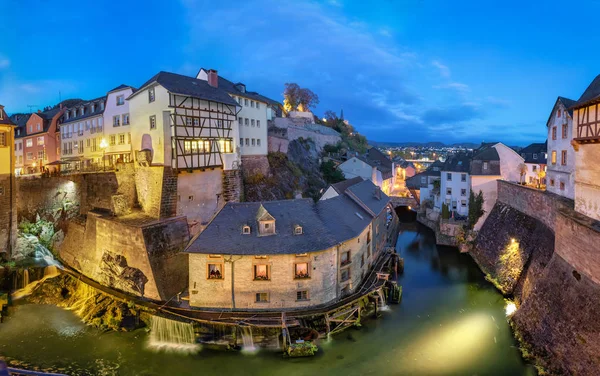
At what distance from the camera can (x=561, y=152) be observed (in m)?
29.9

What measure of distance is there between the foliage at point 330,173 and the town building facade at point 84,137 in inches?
1214

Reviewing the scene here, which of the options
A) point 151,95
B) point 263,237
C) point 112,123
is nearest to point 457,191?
point 263,237

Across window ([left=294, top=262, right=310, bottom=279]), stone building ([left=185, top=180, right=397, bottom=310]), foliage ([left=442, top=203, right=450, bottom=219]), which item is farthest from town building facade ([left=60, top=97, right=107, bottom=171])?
foliage ([left=442, top=203, right=450, bottom=219])

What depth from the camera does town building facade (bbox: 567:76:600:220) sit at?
19.3 metres

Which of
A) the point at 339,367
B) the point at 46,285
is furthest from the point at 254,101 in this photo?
the point at 339,367

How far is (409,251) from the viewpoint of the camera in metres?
39.8

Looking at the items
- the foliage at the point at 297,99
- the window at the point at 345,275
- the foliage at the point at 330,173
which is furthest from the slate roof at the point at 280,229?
the foliage at the point at 297,99

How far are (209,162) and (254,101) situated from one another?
12263 mm

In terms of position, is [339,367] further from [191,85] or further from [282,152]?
[282,152]

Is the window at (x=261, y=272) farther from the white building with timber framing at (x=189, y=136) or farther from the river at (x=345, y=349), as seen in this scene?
the white building with timber framing at (x=189, y=136)

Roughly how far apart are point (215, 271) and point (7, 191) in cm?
2096

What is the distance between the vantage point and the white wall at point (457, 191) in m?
43.4

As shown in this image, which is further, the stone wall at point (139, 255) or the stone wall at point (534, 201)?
the stone wall at point (534, 201)

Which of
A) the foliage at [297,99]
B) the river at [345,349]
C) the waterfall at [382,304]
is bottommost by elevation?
the river at [345,349]
